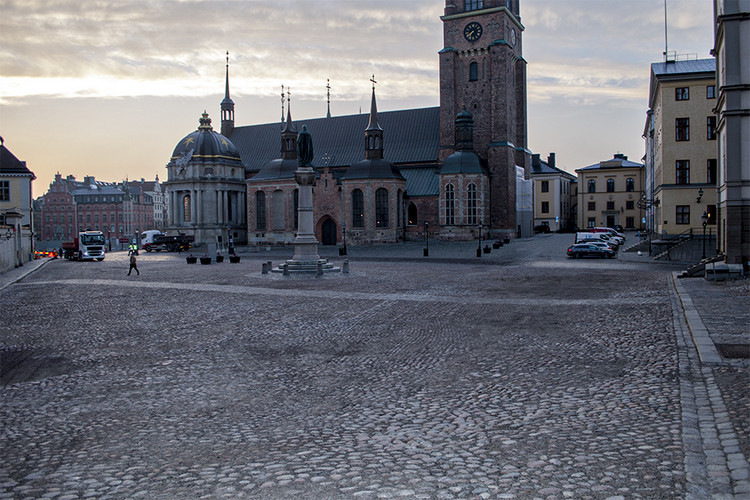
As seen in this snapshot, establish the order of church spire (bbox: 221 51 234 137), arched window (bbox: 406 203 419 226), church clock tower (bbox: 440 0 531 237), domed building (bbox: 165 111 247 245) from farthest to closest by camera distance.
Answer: church spire (bbox: 221 51 234 137), domed building (bbox: 165 111 247 245), arched window (bbox: 406 203 419 226), church clock tower (bbox: 440 0 531 237)

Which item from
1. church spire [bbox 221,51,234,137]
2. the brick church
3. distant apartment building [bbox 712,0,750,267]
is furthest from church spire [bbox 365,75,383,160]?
distant apartment building [bbox 712,0,750,267]

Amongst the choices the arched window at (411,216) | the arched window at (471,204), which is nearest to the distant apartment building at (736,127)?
the arched window at (471,204)

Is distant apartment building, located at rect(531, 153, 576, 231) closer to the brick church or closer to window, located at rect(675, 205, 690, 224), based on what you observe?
the brick church

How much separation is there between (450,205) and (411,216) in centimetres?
583

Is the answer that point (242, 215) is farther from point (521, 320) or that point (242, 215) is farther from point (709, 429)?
point (709, 429)

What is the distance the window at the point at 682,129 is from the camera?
1651 inches

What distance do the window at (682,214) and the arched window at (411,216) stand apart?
2936cm

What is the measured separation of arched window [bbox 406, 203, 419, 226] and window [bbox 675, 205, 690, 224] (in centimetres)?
2936

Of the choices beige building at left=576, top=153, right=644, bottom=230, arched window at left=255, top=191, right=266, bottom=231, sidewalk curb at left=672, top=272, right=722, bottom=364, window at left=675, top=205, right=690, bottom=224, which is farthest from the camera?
beige building at left=576, top=153, right=644, bottom=230

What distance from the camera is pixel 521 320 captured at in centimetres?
1524

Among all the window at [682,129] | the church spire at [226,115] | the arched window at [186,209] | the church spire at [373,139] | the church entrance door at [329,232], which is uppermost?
the church spire at [226,115]

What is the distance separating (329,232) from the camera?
70.0m

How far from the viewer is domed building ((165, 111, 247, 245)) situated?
75.2 metres

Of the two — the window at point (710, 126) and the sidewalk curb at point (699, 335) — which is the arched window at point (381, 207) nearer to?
the window at point (710, 126)
